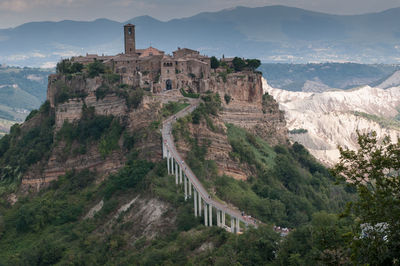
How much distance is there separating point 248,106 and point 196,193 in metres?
28.5

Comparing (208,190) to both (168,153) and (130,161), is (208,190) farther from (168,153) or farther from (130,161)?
(130,161)

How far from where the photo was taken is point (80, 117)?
6900 cm

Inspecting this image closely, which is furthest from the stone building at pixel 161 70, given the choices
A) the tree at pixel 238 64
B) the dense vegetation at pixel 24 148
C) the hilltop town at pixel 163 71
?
the dense vegetation at pixel 24 148

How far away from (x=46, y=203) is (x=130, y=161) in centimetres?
1091

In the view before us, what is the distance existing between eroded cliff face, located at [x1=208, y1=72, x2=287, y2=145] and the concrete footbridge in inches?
495

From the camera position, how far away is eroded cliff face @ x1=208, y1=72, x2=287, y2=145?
72.3 m

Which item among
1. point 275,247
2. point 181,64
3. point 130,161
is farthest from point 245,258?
point 181,64

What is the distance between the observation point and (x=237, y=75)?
74.7 m

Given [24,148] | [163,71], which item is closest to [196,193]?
[163,71]

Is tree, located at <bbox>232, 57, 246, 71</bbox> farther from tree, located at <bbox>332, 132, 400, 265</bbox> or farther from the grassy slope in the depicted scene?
tree, located at <bbox>332, 132, 400, 265</bbox>

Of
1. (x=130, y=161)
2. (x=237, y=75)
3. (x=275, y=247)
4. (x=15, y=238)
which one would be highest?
(x=237, y=75)

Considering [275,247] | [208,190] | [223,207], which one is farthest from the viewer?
[208,190]

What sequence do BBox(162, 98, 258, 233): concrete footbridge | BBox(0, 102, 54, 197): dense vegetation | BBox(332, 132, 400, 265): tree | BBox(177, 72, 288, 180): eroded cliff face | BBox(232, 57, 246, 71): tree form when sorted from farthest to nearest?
BBox(232, 57, 246, 71): tree, BBox(0, 102, 54, 197): dense vegetation, BBox(177, 72, 288, 180): eroded cliff face, BBox(162, 98, 258, 233): concrete footbridge, BBox(332, 132, 400, 265): tree

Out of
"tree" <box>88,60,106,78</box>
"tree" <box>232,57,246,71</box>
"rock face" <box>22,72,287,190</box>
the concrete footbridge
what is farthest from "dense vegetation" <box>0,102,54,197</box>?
"tree" <box>232,57,246,71</box>
